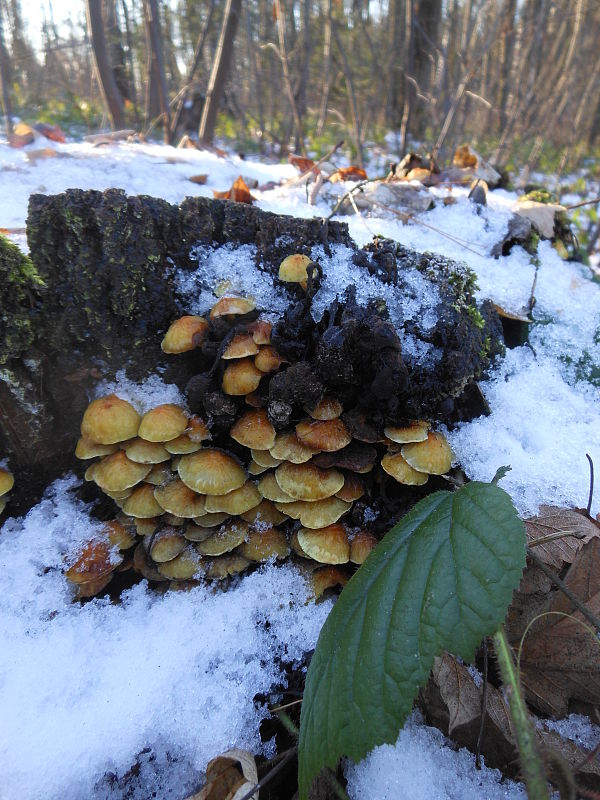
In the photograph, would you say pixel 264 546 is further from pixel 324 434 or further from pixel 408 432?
pixel 408 432

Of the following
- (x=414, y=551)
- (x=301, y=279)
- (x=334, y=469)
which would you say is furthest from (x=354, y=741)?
(x=301, y=279)

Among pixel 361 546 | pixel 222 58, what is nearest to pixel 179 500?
pixel 361 546

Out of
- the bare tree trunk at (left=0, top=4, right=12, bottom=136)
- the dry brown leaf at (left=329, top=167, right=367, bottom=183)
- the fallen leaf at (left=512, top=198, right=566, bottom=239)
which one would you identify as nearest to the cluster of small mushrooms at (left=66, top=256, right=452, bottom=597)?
the fallen leaf at (left=512, top=198, right=566, bottom=239)

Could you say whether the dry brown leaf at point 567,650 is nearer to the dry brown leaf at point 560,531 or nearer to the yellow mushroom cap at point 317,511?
the dry brown leaf at point 560,531

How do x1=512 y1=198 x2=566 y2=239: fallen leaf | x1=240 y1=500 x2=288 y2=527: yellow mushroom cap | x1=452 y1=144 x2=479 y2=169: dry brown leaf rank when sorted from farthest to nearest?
x1=452 y1=144 x2=479 y2=169: dry brown leaf
x1=512 y1=198 x2=566 y2=239: fallen leaf
x1=240 y1=500 x2=288 y2=527: yellow mushroom cap

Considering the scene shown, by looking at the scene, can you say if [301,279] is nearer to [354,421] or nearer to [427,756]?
[354,421]

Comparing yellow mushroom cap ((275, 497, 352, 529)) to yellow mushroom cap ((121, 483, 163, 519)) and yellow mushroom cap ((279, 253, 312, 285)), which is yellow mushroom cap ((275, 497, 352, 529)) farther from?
yellow mushroom cap ((279, 253, 312, 285))
